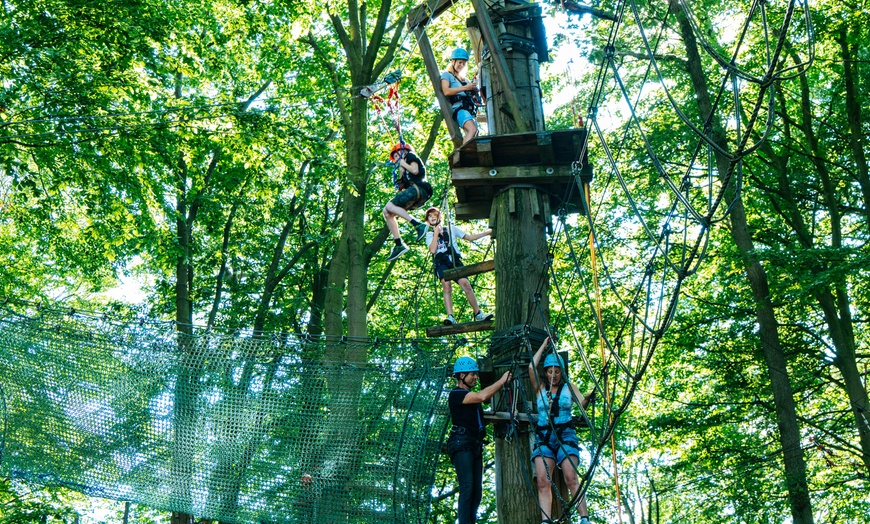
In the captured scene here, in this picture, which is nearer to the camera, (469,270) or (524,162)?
(524,162)

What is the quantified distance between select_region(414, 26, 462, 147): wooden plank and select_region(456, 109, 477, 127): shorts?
37 mm

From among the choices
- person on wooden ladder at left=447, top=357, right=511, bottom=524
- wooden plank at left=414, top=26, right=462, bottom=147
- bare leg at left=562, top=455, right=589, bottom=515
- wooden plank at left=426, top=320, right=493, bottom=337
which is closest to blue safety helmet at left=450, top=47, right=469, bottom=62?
wooden plank at left=414, top=26, right=462, bottom=147

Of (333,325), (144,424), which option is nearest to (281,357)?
(144,424)

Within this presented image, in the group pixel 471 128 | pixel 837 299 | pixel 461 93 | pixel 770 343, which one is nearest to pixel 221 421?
pixel 471 128

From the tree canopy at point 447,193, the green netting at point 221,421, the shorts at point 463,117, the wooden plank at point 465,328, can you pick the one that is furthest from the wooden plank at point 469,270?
the tree canopy at point 447,193

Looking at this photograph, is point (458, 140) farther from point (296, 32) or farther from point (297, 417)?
point (296, 32)

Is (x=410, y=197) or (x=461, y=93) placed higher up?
(x=461, y=93)

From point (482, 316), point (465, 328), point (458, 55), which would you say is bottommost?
point (465, 328)

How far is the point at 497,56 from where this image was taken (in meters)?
7.38

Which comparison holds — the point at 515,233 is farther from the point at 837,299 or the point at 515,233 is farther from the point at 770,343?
the point at 837,299

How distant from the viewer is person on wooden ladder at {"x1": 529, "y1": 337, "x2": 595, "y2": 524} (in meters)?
6.37

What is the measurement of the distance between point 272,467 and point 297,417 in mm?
381

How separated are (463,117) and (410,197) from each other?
137cm

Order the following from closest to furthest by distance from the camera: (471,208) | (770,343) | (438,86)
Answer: (471,208) → (438,86) → (770,343)
